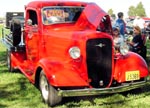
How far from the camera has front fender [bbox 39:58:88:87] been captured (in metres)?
6.11

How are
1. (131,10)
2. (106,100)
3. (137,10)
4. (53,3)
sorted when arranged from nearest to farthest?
(106,100)
(53,3)
(137,10)
(131,10)

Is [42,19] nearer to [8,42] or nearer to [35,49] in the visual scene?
[35,49]

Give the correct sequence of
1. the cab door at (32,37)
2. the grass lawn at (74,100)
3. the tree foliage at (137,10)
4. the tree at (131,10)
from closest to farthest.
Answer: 1. the grass lawn at (74,100)
2. the cab door at (32,37)
3. the tree foliage at (137,10)
4. the tree at (131,10)

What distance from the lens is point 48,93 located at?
251 inches

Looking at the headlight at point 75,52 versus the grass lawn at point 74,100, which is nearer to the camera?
the headlight at point 75,52

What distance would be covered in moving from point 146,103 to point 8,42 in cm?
490

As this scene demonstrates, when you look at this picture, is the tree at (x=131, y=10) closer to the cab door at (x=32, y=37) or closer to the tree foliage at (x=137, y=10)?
the tree foliage at (x=137, y=10)

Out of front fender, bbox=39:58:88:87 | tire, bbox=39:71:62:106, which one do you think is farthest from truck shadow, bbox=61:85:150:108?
front fender, bbox=39:58:88:87

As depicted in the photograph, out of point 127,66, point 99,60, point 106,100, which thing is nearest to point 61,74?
point 99,60

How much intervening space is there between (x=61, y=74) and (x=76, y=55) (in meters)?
0.47

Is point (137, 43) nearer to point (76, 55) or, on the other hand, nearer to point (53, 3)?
point (53, 3)

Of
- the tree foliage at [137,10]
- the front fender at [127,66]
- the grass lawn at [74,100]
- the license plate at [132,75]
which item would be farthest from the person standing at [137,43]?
the tree foliage at [137,10]

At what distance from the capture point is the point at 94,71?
21.5 feet

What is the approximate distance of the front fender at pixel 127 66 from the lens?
21.9 feet
